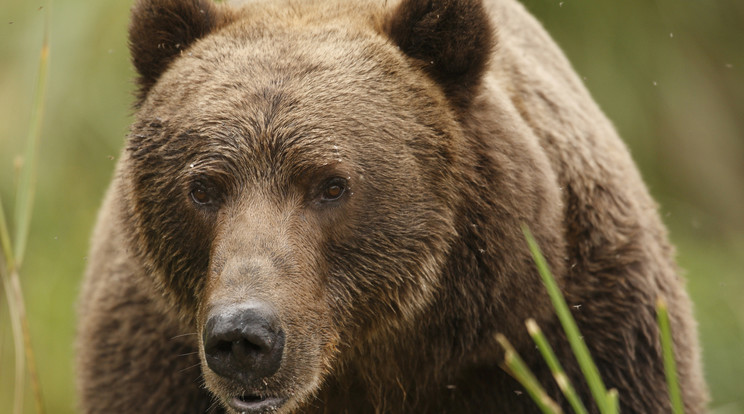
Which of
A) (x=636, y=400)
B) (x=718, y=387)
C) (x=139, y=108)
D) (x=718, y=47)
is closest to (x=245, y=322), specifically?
(x=139, y=108)

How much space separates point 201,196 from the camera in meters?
4.03

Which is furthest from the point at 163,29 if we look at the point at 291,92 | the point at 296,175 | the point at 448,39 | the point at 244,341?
the point at 244,341

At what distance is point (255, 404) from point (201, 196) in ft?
2.63

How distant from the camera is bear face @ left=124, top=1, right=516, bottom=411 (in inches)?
149

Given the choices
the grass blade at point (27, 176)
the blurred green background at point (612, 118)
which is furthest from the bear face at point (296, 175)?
the blurred green background at point (612, 118)

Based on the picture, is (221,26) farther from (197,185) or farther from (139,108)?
(197,185)

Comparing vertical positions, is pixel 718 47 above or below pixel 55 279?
above

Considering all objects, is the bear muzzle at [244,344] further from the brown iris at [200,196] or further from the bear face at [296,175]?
the brown iris at [200,196]

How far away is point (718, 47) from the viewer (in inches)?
346

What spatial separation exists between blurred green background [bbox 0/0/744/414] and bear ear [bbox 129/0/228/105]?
7.19 feet

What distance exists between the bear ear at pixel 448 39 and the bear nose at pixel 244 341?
4.10 ft

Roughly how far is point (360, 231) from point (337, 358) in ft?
1.67

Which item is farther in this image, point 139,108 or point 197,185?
point 139,108

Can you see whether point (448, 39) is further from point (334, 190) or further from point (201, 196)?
point (201, 196)
